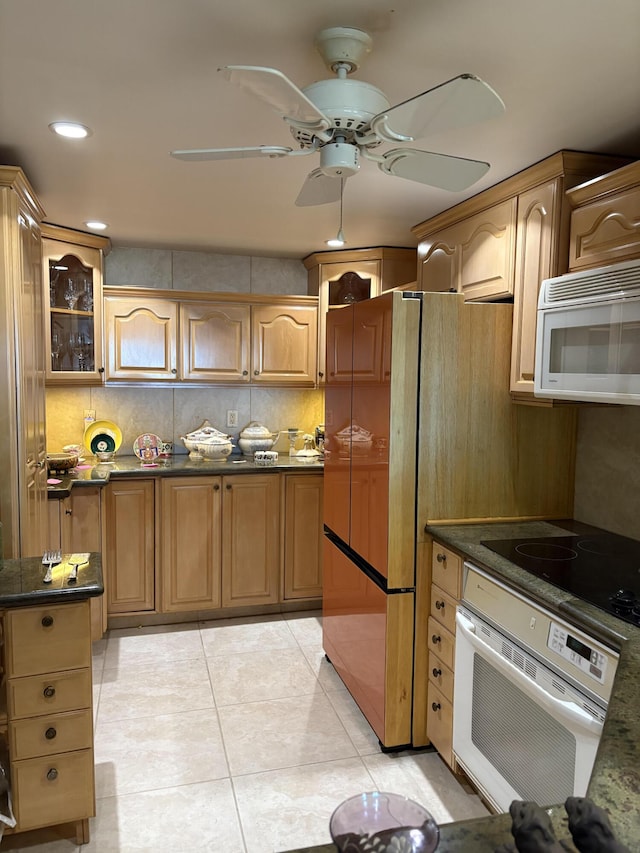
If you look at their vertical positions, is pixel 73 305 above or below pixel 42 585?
above

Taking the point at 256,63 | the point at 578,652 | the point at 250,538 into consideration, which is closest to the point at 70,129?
the point at 256,63

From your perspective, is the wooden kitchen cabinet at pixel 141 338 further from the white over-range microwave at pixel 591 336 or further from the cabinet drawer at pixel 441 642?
the white over-range microwave at pixel 591 336

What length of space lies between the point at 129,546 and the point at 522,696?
250 cm

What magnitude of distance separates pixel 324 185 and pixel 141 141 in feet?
2.51

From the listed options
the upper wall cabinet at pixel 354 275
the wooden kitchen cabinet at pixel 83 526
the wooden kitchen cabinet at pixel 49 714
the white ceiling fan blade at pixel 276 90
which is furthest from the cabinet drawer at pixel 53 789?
the upper wall cabinet at pixel 354 275

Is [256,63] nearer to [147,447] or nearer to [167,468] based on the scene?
[167,468]

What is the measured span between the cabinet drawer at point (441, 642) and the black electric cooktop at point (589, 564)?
1.34 ft

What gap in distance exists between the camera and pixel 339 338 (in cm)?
293

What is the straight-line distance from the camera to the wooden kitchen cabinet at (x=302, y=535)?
3852mm

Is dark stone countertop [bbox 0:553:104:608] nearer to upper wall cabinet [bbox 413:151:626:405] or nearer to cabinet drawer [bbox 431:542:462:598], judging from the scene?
cabinet drawer [bbox 431:542:462:598]

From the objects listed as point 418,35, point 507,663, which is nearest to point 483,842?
point 507,663

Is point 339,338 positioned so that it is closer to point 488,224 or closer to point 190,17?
point 488,224

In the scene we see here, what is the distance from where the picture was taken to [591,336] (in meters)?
1.92

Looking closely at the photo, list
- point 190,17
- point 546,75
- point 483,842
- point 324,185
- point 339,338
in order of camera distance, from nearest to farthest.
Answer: point 483,842 → point 190,17 → point 546,75 → point 324,185 → point 339,338
